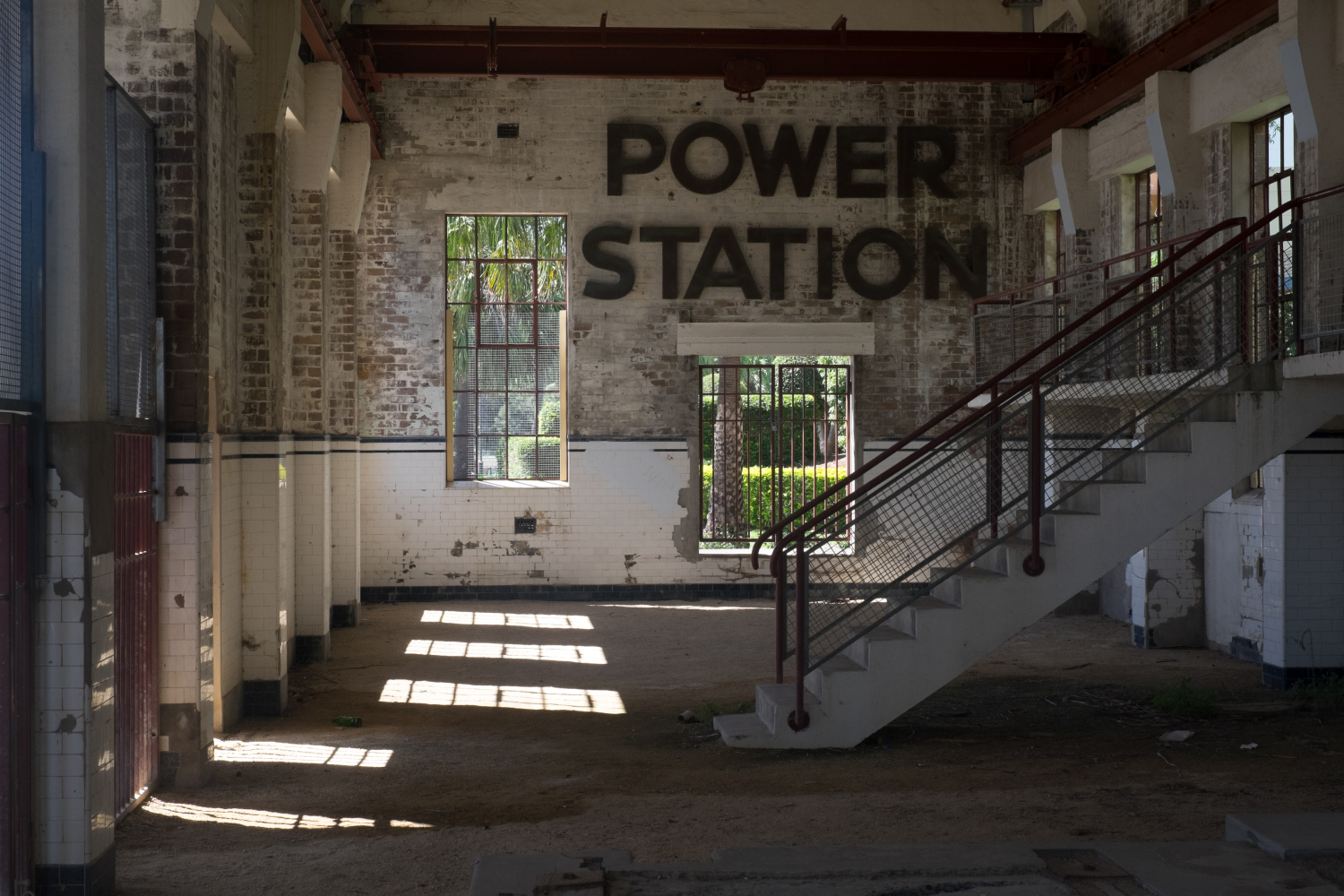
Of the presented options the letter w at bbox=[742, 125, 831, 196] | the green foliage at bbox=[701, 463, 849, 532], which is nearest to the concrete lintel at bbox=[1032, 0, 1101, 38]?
the letter w at bbox=[742, 125, 831, 196]

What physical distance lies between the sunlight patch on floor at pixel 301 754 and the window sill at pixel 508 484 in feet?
22.0

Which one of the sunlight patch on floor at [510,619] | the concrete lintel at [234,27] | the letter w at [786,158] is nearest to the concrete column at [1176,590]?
the sunlight patch on floor at [510,619]

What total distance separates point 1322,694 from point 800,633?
4.11 metres

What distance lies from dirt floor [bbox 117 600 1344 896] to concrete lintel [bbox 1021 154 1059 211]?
5941mm

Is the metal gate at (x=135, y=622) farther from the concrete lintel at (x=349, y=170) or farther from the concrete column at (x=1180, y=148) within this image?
the concrete column at (x=1180, y=148)

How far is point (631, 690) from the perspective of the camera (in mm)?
9430

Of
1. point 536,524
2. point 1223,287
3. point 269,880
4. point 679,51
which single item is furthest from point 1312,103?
point 536,524

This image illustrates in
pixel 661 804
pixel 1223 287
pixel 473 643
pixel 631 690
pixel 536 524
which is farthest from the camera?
pixel 536 524

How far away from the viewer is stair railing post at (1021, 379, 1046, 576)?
708 cm

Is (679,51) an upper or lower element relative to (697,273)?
upper

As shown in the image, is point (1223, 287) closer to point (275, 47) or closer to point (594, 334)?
point (275, 47)

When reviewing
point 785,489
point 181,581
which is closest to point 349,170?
point 785,489

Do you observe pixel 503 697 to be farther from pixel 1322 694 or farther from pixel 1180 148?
pixel 1180 148

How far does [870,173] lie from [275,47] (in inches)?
321
